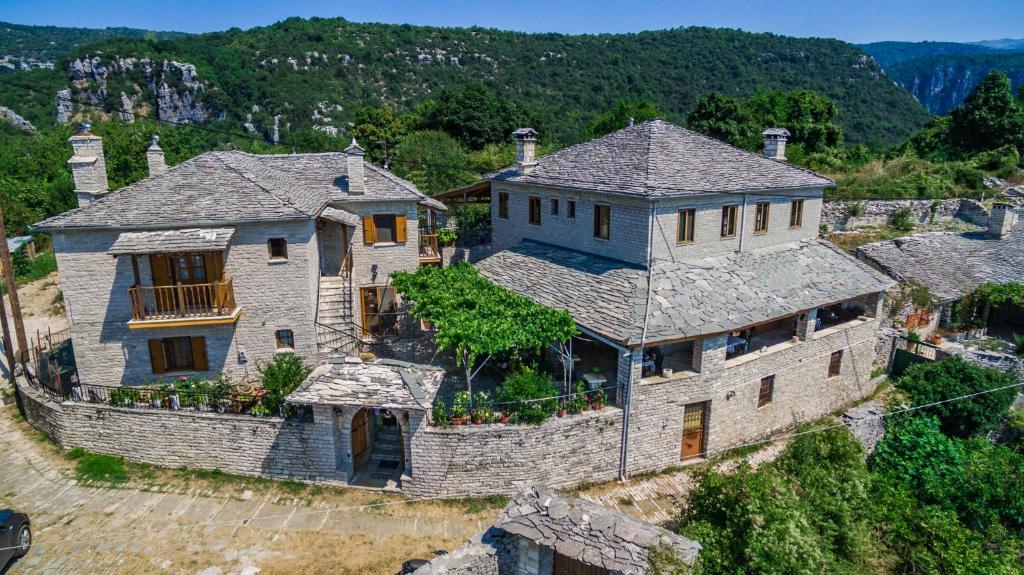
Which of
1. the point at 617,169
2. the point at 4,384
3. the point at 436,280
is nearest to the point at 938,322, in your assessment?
the point at 617,169

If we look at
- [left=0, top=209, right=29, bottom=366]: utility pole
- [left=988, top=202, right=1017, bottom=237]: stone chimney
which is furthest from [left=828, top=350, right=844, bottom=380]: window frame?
[left=0, top=209, right=29, bottom=366]: utility pole

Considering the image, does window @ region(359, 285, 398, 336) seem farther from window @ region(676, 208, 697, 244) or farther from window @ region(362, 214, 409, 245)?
window @ region(676, 208, 697, 244)

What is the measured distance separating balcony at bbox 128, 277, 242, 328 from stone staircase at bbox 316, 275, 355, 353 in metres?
3.01

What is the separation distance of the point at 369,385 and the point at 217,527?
5440mm

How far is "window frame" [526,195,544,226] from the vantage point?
26062mm

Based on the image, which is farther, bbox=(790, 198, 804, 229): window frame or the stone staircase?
bbox=(790, 198, 804, 229): window frame

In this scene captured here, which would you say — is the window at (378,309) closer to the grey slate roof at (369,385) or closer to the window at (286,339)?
the window at (286,339)

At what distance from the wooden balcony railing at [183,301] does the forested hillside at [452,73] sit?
5131 centimetres

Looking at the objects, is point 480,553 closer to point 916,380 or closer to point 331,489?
point 331,489


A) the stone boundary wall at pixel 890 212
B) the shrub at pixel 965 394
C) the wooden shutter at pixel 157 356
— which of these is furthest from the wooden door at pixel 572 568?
the stone boundary wall at pixel 890 212

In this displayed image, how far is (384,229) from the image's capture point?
26.5 meters

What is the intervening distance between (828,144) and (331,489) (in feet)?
196

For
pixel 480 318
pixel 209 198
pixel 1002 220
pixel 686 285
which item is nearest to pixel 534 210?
pixel 686 285

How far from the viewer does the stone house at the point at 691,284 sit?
18.4 meters
